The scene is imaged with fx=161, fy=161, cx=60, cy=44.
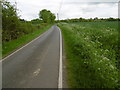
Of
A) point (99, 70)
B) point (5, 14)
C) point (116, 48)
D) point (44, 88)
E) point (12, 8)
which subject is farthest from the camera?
point (12, 8)

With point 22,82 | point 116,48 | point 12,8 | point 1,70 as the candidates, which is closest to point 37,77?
point 22,82

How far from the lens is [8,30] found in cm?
1981

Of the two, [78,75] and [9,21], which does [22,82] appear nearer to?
[78,75]

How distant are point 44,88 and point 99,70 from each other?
269 cm

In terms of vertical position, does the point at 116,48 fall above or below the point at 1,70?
above

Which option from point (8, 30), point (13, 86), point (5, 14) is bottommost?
point (13, 86)

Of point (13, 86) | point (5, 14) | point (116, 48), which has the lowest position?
point (13, 86)

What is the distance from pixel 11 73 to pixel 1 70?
973mm

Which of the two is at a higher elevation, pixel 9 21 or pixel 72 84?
pixel 9 21

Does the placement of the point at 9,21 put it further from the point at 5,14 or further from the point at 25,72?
the point at 25,72

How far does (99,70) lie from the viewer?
722 centimetres

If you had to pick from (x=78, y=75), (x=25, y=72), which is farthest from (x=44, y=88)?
(x=25, y=72)

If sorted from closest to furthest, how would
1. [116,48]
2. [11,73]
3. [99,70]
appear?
1. [99,70]
2. [11,73]
3. [116,48]

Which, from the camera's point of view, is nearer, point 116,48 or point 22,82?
point 22,82
